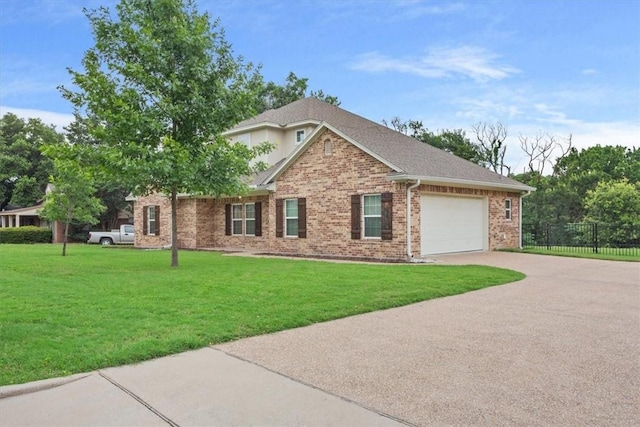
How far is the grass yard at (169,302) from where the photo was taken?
5109 millimetres

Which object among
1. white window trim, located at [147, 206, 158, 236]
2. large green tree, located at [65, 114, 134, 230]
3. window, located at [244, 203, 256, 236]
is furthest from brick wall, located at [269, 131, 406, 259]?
large green tree, located at [65, 114, 134, 230]

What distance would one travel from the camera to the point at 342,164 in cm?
1658

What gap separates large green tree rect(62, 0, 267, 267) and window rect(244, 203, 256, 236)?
26.2 feet

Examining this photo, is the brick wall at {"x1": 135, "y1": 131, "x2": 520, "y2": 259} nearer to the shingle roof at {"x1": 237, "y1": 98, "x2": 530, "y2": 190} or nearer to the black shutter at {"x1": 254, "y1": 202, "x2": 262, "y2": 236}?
the black shutter at {"x1": 254, "y1": 202, "x2": 262, "y2": 236}

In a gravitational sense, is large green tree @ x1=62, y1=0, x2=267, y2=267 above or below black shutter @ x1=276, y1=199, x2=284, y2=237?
above

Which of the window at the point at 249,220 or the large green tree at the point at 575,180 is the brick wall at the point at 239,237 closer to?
the window at the point at 249,220

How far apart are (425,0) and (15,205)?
40043mm

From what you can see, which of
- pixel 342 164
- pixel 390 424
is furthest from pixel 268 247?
pixel 390 424

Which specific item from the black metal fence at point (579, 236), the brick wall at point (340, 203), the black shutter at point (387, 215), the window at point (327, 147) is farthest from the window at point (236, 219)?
the black metal fence at point (579, 236)

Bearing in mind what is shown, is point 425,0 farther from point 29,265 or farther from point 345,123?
point 29,265

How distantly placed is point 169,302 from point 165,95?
22.3 ft

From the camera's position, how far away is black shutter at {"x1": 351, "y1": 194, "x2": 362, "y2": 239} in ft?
52.6

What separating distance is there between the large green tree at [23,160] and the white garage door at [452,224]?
32.7 m

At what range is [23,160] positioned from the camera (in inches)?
1503
